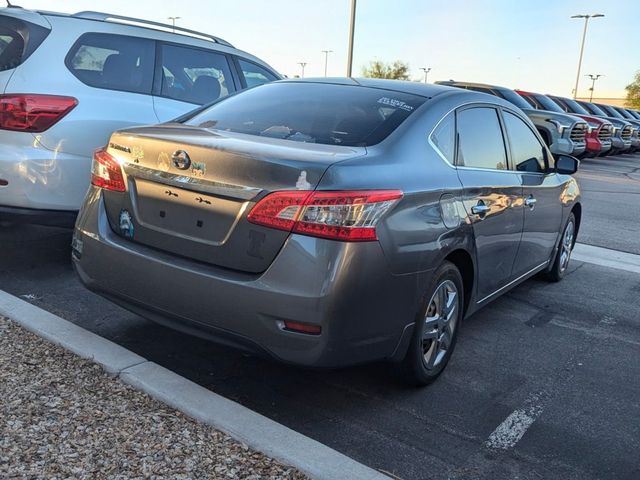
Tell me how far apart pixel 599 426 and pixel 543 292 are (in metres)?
2.45

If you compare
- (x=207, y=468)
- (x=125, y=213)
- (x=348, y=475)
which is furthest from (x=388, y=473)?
(x=125, y=213)

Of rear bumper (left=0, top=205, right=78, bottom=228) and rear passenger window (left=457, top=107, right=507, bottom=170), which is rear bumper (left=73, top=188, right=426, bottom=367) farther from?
rear bumper (left=0, top=205, right=78, bottom=228)

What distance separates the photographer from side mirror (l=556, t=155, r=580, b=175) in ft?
17.8

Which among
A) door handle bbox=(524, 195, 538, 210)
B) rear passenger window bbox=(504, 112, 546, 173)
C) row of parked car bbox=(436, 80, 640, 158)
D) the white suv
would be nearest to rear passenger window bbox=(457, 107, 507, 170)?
rear passenger window bbox=(504, 112, 546, 173)

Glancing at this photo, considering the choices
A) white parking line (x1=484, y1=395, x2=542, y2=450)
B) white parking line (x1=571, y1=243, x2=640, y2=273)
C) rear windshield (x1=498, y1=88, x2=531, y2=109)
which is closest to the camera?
white parking line (x1=484, y1=395, x2=542, y2=450)

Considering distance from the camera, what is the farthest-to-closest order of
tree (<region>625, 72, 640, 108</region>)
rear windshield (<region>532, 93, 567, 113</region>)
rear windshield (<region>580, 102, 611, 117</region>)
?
1. tree (<region>625, 72, 640, 108</region>)
2. rear windshield (<region>580, 102, 611, 117</region>)
3. rear windshield (<region>532, 93, 567, 113</region>)

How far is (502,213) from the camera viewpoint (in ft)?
13.9

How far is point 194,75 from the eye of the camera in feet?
20.0

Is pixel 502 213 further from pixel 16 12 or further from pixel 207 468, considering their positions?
pixel 16 12

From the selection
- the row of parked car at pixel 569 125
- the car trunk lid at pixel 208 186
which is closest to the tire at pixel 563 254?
the car trunk lid at pixel 208 186

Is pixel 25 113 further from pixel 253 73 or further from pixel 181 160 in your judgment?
pixel 253 73

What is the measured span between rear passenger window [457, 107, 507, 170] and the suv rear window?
3.05m

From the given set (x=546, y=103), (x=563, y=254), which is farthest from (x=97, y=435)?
(x=546, y=103)

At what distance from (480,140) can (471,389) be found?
1529 mm
